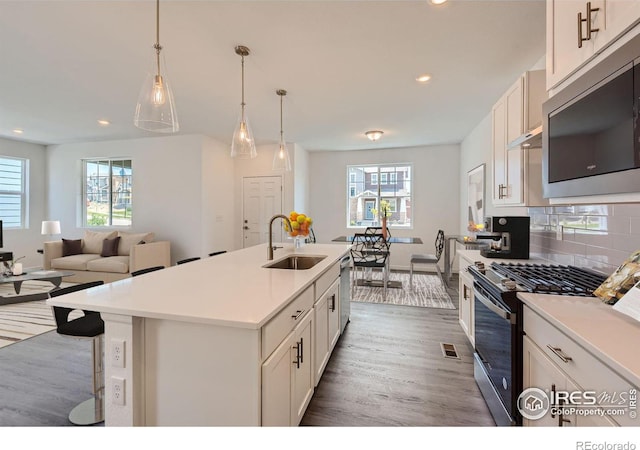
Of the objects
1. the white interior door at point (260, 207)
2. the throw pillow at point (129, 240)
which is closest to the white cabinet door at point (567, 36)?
the white interior door at point (260, 207)

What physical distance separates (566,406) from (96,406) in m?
2.39

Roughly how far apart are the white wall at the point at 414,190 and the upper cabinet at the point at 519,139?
12.2 feet

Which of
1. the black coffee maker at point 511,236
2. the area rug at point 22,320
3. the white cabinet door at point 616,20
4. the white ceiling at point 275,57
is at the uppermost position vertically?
the white ceiling at point 275,57

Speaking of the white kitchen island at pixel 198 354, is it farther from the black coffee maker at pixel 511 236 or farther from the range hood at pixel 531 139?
the black coffee maker at pixel 511 236

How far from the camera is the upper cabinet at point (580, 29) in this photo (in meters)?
1.00

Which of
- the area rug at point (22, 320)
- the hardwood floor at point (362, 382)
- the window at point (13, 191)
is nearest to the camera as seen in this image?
the hardwood floor at point (362, 382)

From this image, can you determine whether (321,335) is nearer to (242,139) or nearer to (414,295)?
(242,139)

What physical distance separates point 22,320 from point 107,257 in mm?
1844

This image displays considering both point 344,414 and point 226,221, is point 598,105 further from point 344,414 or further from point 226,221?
point 226,221

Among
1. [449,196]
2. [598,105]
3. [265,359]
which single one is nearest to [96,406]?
[265,359]

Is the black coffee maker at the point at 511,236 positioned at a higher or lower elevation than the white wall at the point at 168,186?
lower

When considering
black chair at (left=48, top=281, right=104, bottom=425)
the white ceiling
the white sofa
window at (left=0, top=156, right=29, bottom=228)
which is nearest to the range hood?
the white ceiling

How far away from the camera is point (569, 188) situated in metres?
1.28

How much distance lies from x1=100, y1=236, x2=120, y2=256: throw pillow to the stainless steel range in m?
5.68
